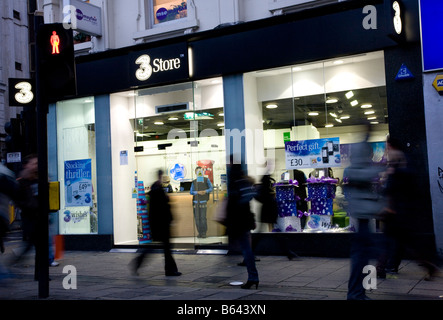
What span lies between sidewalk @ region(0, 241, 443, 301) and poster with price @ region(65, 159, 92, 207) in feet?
8.46

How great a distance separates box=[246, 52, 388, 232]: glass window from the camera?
1001cm

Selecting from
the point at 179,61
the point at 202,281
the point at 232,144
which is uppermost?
the point at 179,61

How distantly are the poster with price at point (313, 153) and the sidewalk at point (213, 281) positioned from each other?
2.01 metres

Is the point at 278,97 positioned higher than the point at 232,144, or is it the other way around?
the point at 278,97

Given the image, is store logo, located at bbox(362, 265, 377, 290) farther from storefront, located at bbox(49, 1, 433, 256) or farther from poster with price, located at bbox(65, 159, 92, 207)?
poster with price, located at bbox(65, 159, 92, 207)

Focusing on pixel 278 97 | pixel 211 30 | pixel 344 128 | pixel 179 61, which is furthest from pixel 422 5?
pixel 179 61

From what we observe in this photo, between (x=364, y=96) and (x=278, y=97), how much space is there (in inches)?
75.0

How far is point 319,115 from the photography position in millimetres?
10406

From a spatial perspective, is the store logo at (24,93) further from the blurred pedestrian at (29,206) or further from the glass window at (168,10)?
the glass window at (168,10)

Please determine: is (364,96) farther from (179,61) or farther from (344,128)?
(179,61)

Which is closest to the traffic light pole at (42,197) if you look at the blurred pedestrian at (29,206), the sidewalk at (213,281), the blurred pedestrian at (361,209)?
the sidewalk at (213,281)

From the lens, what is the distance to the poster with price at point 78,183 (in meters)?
12.8
